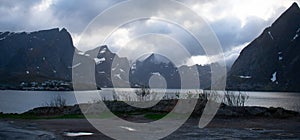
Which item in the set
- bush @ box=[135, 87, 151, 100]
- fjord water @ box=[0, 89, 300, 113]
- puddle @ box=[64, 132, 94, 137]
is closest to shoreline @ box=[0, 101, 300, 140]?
puddle @ box=[64, 132, 94, 137]

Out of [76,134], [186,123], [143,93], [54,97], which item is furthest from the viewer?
[54,97]

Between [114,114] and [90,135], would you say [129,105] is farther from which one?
[90,135]

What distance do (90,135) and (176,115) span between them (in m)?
14.5

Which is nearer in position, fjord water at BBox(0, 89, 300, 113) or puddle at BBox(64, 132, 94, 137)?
puddle at BBox(64, 132, 94, 137)

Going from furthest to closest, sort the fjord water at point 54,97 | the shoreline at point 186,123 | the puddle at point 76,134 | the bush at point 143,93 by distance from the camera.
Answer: the fjord water at point 54,97 < the bush at point 143,93 < the shoreline at point 186,123 < the puddle at point 76,134

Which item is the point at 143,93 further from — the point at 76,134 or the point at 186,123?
the point at 76,134

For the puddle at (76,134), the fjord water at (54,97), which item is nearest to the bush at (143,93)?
the fjord water at (54,97)

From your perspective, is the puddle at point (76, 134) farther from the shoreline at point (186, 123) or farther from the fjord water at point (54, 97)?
the fjord water at point (54, 97)

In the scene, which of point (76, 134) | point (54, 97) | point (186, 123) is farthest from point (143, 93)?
point (54, 97)

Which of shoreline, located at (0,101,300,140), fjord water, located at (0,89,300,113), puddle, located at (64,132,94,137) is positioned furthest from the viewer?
fjord water, located at (0,89,300,113)

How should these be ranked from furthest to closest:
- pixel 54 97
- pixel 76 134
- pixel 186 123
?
1. pixel 54 97
2. pixel 186 123
3. pixel 76 134

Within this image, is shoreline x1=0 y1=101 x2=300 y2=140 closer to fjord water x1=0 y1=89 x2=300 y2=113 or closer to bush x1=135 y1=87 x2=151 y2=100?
bush x1=135 y1=87 x2=151 y2=100

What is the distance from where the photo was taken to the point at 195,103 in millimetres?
36312


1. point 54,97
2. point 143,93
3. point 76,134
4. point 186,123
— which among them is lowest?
point 76,134
